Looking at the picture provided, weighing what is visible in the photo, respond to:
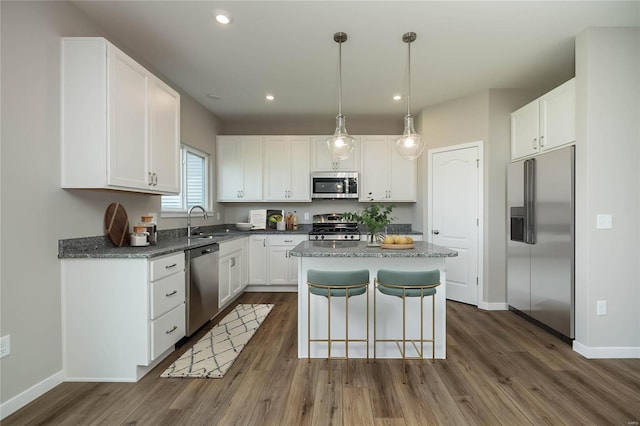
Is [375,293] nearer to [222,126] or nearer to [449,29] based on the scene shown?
[449,29]

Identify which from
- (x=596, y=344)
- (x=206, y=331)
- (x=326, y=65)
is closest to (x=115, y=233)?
(x=206, y=331)

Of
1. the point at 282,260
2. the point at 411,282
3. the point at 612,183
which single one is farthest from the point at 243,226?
the point at 612,183

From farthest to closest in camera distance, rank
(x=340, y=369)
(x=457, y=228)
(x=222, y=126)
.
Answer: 1. (x=222, y=126)
2. (x=457, y=228)
3. (x=340, y=369)

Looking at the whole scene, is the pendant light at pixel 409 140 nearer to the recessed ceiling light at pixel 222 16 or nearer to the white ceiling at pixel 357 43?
the white ceiling at pixel 357 43

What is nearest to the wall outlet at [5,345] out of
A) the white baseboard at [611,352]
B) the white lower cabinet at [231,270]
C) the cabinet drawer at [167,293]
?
the cabinet drawer at [167,293]

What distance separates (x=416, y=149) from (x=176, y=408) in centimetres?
261

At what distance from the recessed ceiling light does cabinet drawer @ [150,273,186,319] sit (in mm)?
2092

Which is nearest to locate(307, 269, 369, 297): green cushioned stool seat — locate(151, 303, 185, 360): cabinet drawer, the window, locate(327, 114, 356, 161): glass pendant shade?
locate(327, 114, 356, 161): glass pendant shade

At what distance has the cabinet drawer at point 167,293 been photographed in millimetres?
2199

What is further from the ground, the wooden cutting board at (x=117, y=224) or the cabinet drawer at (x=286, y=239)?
the wooden cutting board at (x=117, y=224)

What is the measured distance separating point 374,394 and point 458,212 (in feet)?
9.08

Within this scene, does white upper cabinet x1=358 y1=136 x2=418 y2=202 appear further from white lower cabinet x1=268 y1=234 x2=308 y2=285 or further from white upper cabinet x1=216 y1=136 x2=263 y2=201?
white upper cabinet x1=216 y1=136 x2=263 y2=201

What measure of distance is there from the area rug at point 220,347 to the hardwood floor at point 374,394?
0.27 ft

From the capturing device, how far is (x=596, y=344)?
2.48m
